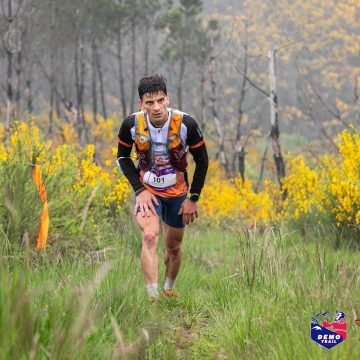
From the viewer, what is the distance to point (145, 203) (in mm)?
3832

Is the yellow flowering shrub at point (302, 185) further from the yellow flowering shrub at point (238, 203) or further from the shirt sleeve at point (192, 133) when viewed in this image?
the shirt sleeve at point (192, 133)

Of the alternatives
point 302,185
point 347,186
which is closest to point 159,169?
point 347,186

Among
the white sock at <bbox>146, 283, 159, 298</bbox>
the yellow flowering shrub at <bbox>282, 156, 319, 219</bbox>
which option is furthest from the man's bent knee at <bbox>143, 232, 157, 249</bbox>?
the yellow flowering shrub at <bbox>282, 156, 319, 219</bbox>

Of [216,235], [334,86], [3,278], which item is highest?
[3,278]

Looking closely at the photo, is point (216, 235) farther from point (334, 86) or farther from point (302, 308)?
point (334, 86)

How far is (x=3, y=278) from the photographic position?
2.07m

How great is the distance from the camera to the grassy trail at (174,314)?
166cm

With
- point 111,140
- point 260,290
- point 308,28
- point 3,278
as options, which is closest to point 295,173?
point 260,290

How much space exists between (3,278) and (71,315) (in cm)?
56

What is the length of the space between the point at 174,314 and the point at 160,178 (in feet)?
3.28

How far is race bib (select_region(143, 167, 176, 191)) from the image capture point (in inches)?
154

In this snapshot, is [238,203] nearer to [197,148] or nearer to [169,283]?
[169,283]

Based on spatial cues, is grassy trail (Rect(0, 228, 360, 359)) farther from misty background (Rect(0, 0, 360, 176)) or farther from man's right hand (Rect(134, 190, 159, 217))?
misty background (Rect(0, 0, 360, 176))

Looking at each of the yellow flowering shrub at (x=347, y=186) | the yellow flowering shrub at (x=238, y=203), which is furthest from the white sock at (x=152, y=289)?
the yellow flowering shrub at (x=238, y=203)
